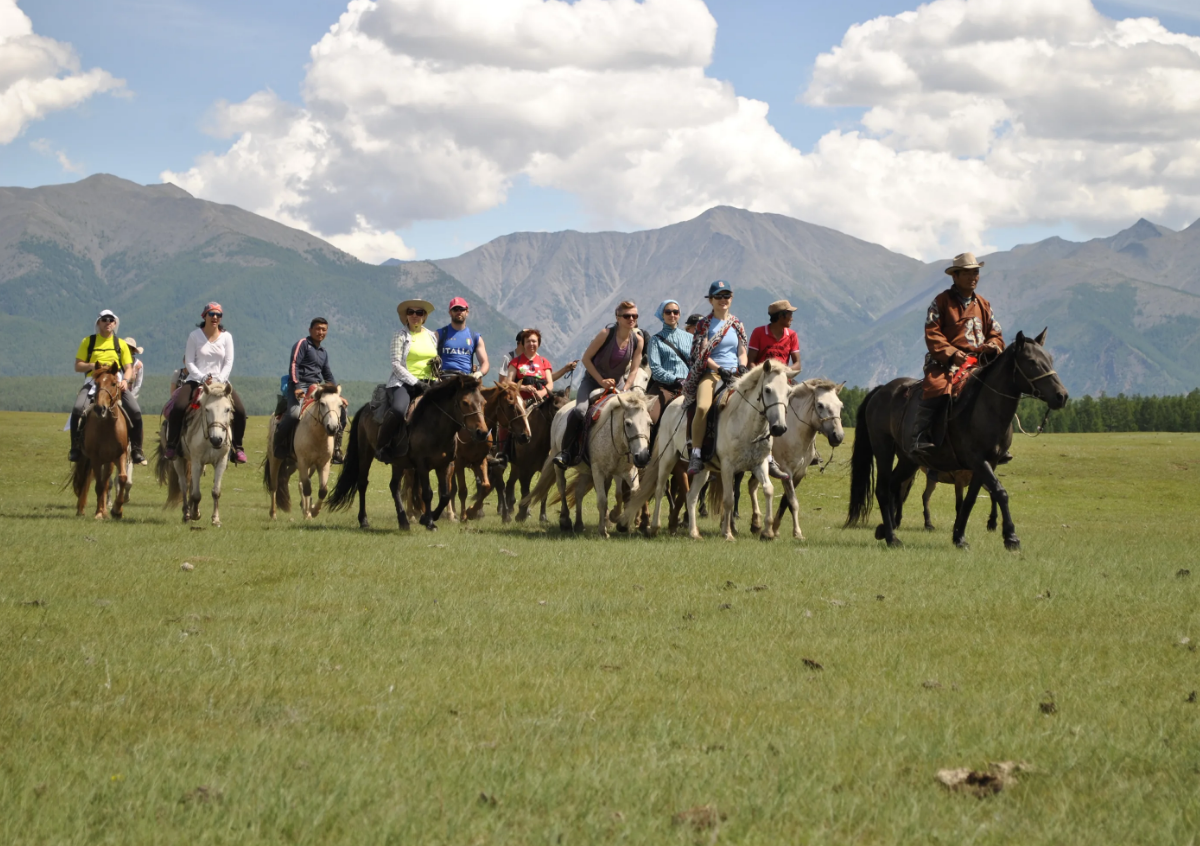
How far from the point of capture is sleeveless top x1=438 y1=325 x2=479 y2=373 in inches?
760

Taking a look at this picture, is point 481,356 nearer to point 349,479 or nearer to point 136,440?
point 349,479

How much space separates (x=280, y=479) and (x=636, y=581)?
11.7 meters

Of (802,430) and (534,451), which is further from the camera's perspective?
(534,451)

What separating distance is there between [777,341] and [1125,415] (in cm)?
11888

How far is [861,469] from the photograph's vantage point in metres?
19.4

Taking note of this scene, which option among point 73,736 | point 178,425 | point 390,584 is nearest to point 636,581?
point 390,584

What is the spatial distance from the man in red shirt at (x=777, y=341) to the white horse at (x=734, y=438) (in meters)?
1.16

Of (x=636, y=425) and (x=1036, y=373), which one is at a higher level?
(x=1036, y=373)

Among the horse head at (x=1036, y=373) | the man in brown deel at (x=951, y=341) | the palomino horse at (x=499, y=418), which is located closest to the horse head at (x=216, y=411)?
the palomino horse at (x=499, y=418)

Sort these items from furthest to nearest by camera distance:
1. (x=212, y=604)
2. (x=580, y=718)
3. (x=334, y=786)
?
1. (x=212, y=604)
2. (x=580, y=718)
3. (x=334, y=786)

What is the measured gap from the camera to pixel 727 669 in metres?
8.07

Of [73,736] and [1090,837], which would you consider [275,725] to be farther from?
[1090,837]

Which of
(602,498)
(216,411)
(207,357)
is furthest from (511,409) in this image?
(207,357)

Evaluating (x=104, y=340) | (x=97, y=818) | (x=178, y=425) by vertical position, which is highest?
(x=104, y=340)
